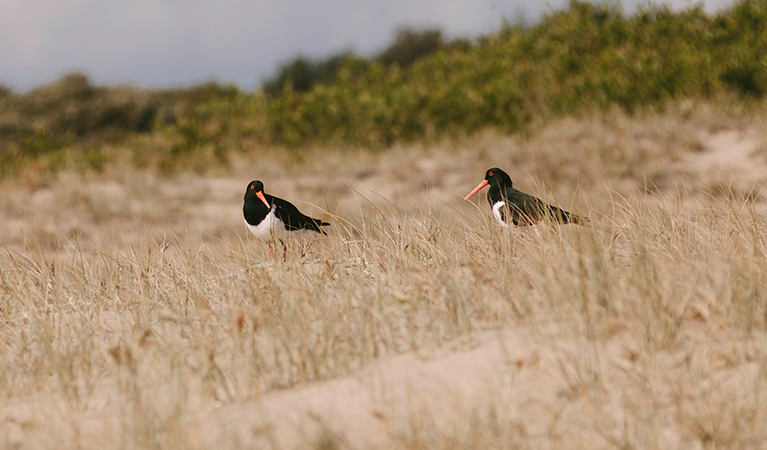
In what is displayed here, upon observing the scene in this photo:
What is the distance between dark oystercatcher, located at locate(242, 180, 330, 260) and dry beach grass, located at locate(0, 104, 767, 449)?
0.61 feet

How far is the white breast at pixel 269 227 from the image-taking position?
5672 millimetres

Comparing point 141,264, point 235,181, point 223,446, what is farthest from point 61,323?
point 235,181

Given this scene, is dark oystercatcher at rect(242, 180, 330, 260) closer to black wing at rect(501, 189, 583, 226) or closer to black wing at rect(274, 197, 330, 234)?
black wing at rect(274, 197, 330, 234)

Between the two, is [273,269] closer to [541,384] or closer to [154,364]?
[154,364]

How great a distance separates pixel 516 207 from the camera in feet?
17.6

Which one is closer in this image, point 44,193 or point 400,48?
point 44,193

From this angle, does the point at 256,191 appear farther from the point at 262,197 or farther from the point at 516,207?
the point at 516,207

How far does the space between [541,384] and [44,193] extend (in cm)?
1377

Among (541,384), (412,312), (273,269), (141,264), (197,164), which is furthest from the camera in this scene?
(197,164)

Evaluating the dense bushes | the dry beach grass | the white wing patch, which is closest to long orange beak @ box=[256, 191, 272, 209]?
the dry beach grass

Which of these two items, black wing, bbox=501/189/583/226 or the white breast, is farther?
the white breast

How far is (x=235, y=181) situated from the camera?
15336mm

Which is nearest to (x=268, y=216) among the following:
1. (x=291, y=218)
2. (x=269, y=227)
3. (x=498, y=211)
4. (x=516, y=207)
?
(x=269, y=227)

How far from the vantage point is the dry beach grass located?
9.36ft
